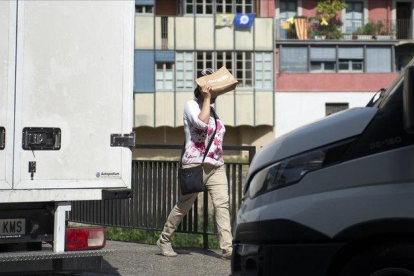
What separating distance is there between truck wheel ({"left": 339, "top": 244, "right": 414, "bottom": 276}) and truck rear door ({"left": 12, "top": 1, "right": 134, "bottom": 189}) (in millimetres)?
2500

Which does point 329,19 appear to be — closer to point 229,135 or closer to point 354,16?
point 354,16

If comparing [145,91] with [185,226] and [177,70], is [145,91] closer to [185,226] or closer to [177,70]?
[177,70]

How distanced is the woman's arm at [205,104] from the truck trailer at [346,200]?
3.46 m

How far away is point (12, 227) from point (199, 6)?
48.3 meters

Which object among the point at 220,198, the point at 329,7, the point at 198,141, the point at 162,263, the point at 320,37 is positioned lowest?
the point at 162,263

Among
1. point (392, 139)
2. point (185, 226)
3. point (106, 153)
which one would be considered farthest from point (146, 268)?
point (392, 139)

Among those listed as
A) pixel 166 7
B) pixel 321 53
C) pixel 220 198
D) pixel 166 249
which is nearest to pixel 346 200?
pixel 220 198

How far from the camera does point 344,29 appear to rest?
57.6 meters

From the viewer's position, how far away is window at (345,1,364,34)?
5766cm

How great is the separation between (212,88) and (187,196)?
1169mm

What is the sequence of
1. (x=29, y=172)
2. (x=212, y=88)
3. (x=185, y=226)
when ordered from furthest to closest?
(x=185, y=226)
(x=212, y=88)
(x=29, y=172)

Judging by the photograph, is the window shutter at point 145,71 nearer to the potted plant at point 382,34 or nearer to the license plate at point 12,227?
the potted plant at point 382,34

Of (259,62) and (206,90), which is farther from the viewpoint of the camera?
(259,62)

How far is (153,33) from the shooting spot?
2128 inches
